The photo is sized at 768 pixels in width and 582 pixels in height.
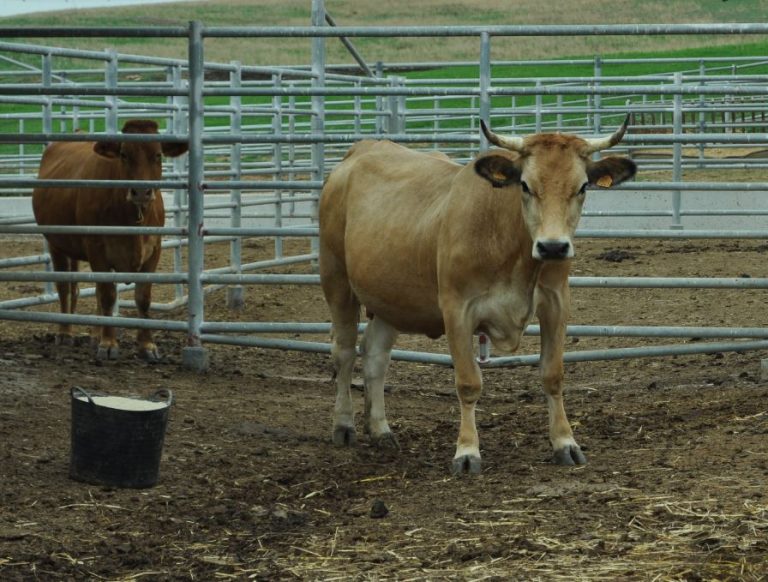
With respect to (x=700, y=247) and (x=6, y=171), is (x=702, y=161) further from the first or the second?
(x=6, y=171)

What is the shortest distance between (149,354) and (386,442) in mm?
2818

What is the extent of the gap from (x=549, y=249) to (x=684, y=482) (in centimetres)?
105

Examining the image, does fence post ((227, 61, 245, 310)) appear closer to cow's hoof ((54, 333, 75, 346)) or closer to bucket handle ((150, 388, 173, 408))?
cow's hoof ((54, 333, 75, 346))

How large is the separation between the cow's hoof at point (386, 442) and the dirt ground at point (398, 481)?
81 mm

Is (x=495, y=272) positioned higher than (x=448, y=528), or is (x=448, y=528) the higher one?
(x=495, y=272)

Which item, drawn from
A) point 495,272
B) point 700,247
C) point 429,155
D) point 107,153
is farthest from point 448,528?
point 700,247

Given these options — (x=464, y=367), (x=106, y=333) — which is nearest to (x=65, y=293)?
(x=106, y=333)

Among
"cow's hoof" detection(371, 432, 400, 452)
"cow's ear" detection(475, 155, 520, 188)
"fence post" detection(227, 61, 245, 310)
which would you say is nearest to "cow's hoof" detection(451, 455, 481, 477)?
"cow's hoof" detection(371, 432, 400, 452)

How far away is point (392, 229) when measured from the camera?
654 centimetres

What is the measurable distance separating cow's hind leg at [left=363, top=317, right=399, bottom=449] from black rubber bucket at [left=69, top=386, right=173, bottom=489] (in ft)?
4.36

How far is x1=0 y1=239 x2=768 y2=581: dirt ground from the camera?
178 inches

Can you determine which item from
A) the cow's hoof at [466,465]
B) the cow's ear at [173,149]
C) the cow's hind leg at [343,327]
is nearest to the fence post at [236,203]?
the cow's ear at [173,149]

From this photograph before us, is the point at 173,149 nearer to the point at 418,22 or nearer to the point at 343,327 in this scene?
the point at 343,327

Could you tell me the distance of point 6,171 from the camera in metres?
30.9
